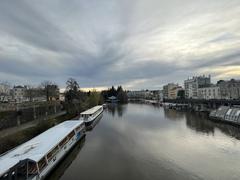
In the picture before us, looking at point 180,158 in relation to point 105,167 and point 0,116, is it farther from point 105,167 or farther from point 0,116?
point 0,116

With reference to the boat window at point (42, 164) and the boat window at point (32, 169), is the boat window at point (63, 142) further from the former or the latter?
the boat window at point (32, 169)

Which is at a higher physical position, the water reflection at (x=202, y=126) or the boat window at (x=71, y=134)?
the boat window at (x=71, y=134)

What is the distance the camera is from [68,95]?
62.1m

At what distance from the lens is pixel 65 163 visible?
19.6 metres

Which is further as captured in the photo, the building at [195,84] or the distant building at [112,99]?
the distant building at [112,99]

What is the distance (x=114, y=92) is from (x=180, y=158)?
447 feet

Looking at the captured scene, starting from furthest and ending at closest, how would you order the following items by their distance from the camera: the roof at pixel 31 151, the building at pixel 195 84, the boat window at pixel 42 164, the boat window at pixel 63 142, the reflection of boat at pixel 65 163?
the building at pixel 195 84, the boat window at pixel 63 142, the reflection of boat at pixel 65 163, the boat window at pixel 42 164, the roof at pixel 31 151

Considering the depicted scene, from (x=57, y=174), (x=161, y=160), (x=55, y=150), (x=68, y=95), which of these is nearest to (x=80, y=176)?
(x=57, y=174)

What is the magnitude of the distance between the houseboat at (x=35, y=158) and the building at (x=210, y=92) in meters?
94.0

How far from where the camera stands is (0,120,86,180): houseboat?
12367 mm

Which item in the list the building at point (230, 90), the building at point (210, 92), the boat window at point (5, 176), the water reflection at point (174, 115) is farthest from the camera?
the building at point (210, 92)

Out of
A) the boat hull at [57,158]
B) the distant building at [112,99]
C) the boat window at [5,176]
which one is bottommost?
the boat hull at [57,158]

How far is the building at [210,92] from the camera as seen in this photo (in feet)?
326

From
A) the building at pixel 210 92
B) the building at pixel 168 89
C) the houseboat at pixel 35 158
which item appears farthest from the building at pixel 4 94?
the building at pixel 168 89
